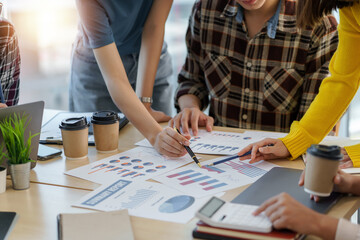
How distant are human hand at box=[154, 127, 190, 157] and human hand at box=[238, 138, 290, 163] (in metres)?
0.17

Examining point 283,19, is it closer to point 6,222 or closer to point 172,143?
point 172,143

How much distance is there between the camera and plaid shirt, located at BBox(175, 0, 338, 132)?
1.69 metres

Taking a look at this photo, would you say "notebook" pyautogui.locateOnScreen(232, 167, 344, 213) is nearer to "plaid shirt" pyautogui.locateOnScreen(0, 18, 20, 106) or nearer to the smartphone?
the smartphone

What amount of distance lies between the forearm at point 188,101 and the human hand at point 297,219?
3.08 feet

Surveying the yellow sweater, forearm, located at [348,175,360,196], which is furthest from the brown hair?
forearm, located at [348,175,360,196]

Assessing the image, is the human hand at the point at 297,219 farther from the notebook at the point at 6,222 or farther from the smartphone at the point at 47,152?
the smartphone at the point at 47,152

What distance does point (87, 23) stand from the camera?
1500 mm

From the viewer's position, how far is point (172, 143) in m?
1.31

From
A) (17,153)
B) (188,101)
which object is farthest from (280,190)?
(188,101)

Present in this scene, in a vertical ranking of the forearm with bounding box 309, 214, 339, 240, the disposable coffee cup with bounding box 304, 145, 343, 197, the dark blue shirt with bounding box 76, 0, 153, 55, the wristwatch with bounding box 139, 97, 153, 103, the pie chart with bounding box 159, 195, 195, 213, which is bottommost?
the pie chart with bounding box 159, 195, 195, 213

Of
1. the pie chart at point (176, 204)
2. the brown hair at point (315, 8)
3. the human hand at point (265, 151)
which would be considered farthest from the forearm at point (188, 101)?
the pie chart at point (176, 204)

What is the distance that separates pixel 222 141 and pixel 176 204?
19.7 inches

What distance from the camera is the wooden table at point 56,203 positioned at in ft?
2.93

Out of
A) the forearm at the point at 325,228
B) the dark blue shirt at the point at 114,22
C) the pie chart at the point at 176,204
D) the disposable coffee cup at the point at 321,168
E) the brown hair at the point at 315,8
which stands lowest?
the pie chart at the point at 176,204
